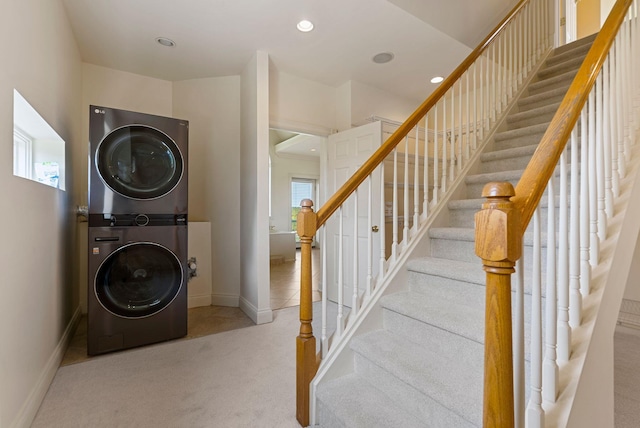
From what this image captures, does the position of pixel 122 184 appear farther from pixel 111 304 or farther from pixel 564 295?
pixel 564 295

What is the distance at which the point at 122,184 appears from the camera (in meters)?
2.24

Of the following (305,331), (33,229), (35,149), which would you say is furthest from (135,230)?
(305,331)

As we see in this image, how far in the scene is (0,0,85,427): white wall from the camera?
1.32m

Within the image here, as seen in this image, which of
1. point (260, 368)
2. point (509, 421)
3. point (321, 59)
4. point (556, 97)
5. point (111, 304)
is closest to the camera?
point (509, 421)

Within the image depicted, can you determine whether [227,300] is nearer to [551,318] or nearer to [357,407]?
[357,407]

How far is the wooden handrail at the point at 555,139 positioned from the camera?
79cm

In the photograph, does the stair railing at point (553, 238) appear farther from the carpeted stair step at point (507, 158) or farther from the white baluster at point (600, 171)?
the carpeted stair step at point (507, 158)

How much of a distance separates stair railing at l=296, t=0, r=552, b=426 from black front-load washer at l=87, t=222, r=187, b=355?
1170 mm

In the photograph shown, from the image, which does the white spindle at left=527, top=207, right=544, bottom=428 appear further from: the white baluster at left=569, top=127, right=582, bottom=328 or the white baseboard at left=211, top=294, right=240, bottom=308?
the white baseboard at left=211, top=294, right=240, bottom=308

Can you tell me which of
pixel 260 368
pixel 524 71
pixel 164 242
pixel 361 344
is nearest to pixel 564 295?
pixel 361 344

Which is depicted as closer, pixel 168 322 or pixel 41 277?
pixel 41 277

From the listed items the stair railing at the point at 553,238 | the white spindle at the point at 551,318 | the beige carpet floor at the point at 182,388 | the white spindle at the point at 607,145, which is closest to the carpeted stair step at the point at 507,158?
the stair railing at the point at 553,238

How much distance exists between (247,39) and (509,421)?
120 inches

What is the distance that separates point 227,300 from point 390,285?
2182 millimetres
